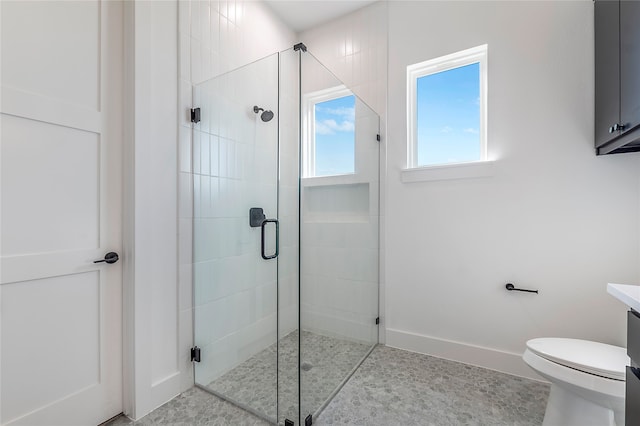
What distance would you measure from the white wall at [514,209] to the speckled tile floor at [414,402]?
220 mm

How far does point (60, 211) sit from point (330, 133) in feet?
4.74

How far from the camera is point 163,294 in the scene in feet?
5.13

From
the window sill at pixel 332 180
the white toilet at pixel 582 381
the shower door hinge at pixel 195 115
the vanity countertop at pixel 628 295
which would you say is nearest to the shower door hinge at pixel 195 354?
the window sill at pixel 332 180

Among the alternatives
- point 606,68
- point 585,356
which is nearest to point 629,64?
point 606,68

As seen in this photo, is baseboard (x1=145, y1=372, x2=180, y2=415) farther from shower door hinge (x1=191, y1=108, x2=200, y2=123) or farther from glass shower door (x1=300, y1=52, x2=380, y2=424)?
shower door hinge (x1=191, y1=108, x2=200, y2=123)

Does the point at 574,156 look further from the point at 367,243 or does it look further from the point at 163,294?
the point at 163,294

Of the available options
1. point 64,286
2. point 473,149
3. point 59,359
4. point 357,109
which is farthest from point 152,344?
point 473,149

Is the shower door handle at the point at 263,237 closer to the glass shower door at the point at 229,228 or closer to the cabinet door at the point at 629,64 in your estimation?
the glass shower door at the point at 229,228

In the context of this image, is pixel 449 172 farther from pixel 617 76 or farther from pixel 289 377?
pixel 289 377

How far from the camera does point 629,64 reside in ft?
4.14

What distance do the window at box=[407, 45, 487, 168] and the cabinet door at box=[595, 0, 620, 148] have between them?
1.84 ft

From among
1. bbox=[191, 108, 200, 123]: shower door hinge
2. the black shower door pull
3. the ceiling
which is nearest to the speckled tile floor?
the black shower door pull

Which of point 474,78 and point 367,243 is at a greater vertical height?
point 474,78

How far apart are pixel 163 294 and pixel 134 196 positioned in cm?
55
